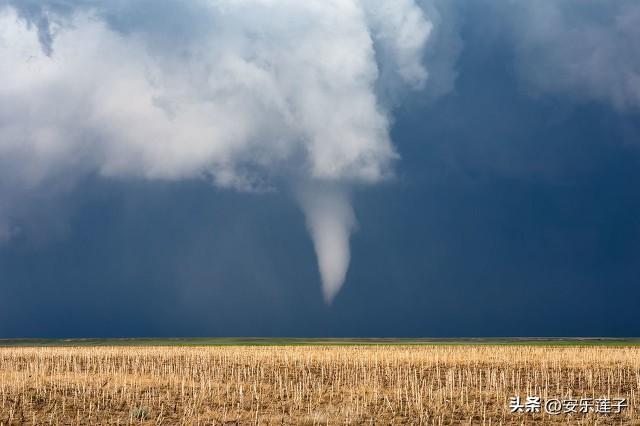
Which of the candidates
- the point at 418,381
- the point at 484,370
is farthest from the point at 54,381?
the point at 484,370

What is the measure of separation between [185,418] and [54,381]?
18.1 meters

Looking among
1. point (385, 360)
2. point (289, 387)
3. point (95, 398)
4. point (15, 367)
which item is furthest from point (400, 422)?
point (15, 367)

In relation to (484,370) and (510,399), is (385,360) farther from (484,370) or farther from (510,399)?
(510,399)

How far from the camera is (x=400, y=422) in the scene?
28672mm

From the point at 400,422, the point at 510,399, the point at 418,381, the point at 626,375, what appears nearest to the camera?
the point at 400,422

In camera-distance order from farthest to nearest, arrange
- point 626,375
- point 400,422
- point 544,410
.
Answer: point 626,375 → point 544,410 → point 400,422

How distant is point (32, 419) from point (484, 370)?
3167 centimetres

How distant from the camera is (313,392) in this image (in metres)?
38.0

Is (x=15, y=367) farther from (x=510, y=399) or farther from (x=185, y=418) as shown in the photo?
(x=510, y=399)

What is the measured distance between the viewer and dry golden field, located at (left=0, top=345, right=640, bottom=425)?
98.2ft

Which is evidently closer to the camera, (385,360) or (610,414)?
(610,414)

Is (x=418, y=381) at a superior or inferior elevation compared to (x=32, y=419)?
superior

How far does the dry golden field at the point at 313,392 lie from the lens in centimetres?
2994

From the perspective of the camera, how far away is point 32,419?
29.9m
